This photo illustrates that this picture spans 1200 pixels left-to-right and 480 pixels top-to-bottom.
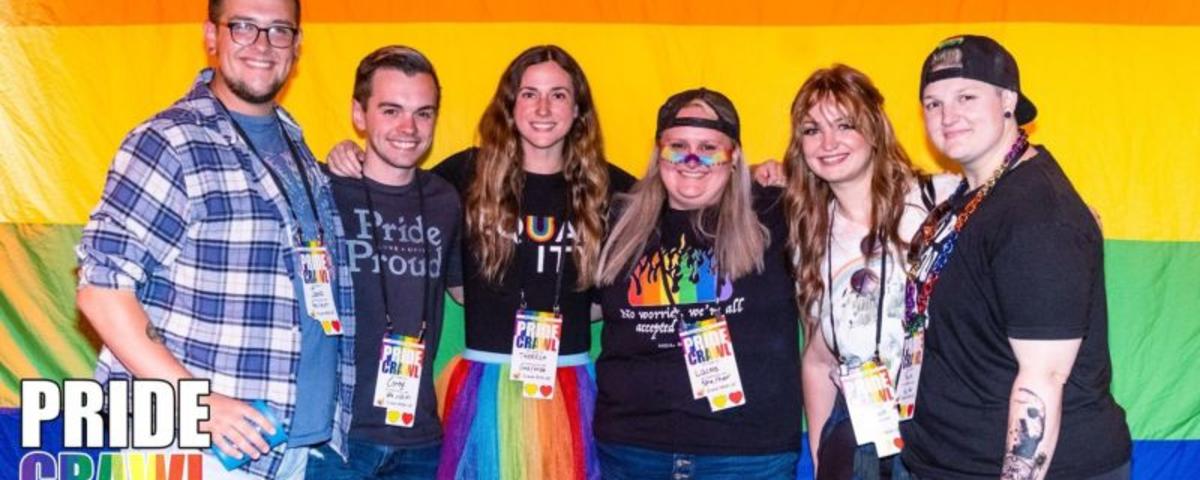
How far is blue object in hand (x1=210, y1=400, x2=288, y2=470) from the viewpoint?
109 inches

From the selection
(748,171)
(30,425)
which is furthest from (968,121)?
(30,425)

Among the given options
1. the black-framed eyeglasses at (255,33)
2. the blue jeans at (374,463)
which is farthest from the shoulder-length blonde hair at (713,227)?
the black-framed eyeglasses at (255,33)

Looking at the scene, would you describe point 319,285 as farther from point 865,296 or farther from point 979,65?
point 979,65

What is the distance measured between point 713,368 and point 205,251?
1271mm

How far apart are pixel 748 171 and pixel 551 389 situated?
0.80 metres

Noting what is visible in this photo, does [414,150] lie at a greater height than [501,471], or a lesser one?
greater

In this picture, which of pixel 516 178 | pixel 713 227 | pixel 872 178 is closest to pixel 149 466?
pixel 516 178

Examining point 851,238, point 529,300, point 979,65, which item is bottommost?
point 529,300

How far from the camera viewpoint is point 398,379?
332 cm

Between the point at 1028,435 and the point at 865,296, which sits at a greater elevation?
the point at 865,296

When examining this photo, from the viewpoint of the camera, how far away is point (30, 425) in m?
3.82

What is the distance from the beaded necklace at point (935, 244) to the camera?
261 centimetres

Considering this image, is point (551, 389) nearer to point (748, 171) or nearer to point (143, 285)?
point (748, 171)

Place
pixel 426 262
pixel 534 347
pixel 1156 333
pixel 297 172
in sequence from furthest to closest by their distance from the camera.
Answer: pixel 1156 333 < pixel 534 347 < pixel 426 262 < pixel 297 172
